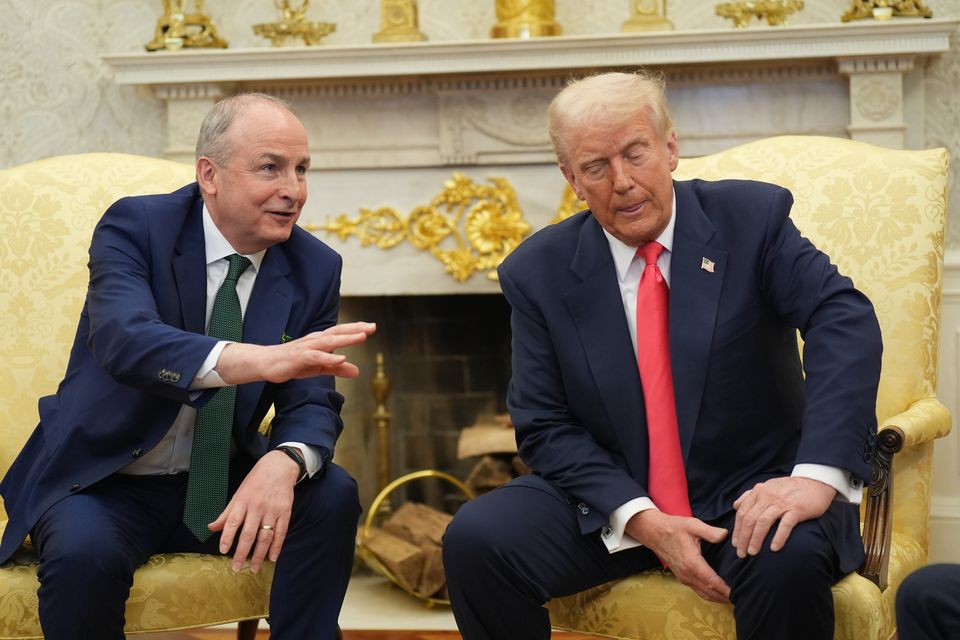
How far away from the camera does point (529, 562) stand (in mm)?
1887

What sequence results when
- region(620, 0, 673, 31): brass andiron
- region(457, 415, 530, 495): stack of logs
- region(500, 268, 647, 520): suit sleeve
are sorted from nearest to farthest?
region(500, 268, 647, 520): suit sleeve, region(620, 0, 673, 31): brass andiron, region(457, 415, 530, 495): stack of logs

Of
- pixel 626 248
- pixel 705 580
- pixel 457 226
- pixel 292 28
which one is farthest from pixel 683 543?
pixel 292 28

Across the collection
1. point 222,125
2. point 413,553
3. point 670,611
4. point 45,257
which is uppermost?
point 222,125

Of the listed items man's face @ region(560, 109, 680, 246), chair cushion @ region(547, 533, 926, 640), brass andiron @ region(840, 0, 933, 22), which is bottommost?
chair cushion @ region(547, 533, 926, 640)

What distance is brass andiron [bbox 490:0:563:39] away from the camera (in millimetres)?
3318

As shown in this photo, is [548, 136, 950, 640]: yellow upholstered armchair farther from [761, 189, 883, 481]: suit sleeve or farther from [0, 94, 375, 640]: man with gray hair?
[0, 94, 375, 640]: man with gray hair

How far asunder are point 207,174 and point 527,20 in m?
1.41

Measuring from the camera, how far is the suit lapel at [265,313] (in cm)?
214

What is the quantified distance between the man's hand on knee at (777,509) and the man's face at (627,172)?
1.64ft

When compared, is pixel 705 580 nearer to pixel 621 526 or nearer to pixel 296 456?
pixel 621 526

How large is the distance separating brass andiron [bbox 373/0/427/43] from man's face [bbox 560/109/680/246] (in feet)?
4.85

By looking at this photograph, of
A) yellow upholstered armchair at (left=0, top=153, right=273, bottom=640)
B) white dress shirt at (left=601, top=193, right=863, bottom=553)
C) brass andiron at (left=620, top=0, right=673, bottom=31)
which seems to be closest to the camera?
white dress shirt at (left=601, top=193, right=863, bottom=553)

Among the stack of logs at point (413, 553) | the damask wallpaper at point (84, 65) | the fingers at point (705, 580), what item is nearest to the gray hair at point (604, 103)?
the fingers at point (705, 580)

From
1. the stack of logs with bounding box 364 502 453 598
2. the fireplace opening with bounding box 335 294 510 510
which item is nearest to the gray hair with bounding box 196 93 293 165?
the stack of logs with bounding box 364 502 453 598
